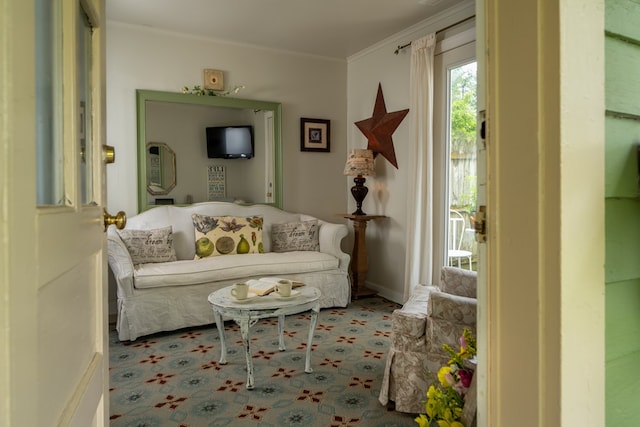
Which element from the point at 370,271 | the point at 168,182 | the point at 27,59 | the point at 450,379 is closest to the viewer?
the point at 27,59

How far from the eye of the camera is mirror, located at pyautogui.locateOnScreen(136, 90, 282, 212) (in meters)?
3.86

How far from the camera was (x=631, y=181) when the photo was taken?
2.53 feet

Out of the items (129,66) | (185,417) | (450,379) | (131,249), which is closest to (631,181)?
(450,379)

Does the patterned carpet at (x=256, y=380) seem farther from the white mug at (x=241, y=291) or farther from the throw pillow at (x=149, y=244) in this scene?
the throw pillow at (x=149, y=244)

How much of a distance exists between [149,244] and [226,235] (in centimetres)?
68

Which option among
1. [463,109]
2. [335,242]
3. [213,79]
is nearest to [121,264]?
[335,242]

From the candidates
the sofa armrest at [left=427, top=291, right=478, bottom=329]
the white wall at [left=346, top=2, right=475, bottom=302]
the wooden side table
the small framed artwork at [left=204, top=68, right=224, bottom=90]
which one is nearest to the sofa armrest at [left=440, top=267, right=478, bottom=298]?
the sofa armrest at [left=427, top=291, right=478, bottom=329]

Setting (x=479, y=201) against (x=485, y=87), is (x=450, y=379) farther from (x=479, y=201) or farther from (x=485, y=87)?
(x=485, y=87)

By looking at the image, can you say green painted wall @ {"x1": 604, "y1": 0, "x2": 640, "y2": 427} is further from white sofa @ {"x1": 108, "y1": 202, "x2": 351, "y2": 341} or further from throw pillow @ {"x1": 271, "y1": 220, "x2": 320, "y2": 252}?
throw pillow @ {"x1": 271, "y1": 220, "x2": 320, "y2": 252}

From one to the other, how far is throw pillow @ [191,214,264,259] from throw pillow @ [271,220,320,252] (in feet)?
0.65

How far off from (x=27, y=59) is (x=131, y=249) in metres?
3.22

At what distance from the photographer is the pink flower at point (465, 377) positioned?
4.16ft

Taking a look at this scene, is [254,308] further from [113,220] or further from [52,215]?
[52,215]

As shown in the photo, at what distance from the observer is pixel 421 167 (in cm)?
361
